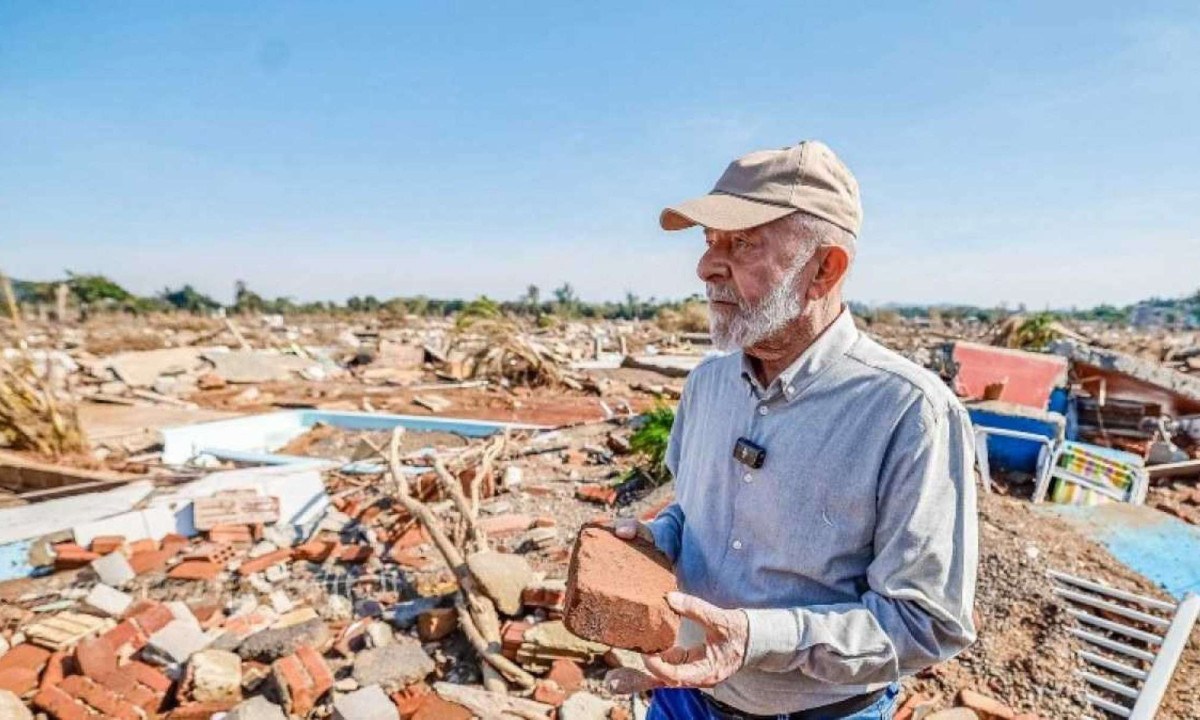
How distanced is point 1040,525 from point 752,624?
174 inches

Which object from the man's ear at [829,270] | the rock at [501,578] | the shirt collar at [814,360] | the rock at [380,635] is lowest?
the rock at [380,635]

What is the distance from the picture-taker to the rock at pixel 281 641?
338 cm

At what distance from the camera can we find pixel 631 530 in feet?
5.20

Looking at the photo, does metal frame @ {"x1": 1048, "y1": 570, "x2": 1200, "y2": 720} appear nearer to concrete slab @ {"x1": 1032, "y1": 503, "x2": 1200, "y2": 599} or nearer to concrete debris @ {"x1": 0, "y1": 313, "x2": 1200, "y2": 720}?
concrete debris @ {"x1": 0, "y1": 313, "x2": 1200, "y2": 720}

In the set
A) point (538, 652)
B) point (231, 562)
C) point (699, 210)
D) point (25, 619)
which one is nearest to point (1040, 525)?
point (538, 652)

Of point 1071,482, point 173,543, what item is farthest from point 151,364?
point 1071,482

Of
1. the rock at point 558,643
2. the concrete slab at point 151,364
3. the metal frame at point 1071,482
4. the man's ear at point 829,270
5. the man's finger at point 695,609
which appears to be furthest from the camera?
the concrete slab at point 151,364

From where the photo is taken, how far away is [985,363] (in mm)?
8164

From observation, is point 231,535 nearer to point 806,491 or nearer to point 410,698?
point 410,698

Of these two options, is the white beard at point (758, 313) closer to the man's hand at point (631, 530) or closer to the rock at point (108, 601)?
the man's hand at point (631, 530)

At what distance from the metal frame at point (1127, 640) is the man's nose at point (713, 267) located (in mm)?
3118

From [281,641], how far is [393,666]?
74 centimetres

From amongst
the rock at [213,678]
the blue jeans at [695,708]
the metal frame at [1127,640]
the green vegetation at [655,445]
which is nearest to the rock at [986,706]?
the metal frame at [1127,640]

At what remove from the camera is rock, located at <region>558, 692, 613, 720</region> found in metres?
2.79
